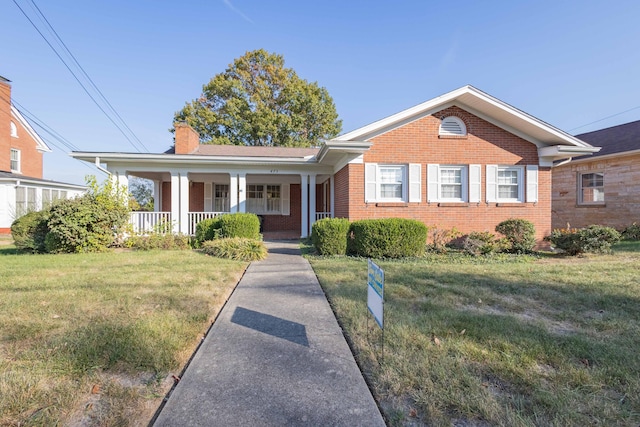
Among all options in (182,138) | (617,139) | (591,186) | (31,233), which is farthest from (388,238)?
(617,139)

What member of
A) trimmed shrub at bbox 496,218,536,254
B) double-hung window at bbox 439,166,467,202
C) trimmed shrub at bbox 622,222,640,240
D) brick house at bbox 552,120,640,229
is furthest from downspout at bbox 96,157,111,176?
trimmed shrub at bbox 622,222,640,240

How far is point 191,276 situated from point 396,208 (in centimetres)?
659

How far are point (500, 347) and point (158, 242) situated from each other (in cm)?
1021

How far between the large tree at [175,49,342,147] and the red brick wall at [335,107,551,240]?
18913 mm

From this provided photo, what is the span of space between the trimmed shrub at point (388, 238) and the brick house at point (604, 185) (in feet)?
35.9

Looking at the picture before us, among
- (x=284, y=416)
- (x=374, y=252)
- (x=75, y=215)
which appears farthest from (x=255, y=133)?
(x=284, y=416)

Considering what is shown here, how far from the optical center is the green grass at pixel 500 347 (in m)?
2.25

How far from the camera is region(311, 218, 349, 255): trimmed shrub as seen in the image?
8820 millimetres

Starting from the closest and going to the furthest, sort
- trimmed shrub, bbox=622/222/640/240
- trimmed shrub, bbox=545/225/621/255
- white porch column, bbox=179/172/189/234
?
trimmed shrub, bbox=545/225/621/255 → white porch column, bbox=179/172/189/234 → trimmed shrub, bbox=622/222/640/240

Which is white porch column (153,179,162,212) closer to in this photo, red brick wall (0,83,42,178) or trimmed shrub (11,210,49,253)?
trimmed shrub (11,210,49,253)

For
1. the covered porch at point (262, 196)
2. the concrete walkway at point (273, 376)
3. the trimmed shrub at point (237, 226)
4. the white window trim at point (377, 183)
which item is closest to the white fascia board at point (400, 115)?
the white window trim at point (377, 183)

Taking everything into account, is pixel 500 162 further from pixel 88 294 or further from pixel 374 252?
pixel 88 294

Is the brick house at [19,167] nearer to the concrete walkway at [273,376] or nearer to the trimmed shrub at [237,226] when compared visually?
the trimmed shrub at [237,226]

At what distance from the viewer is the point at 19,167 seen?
74.3 feet
